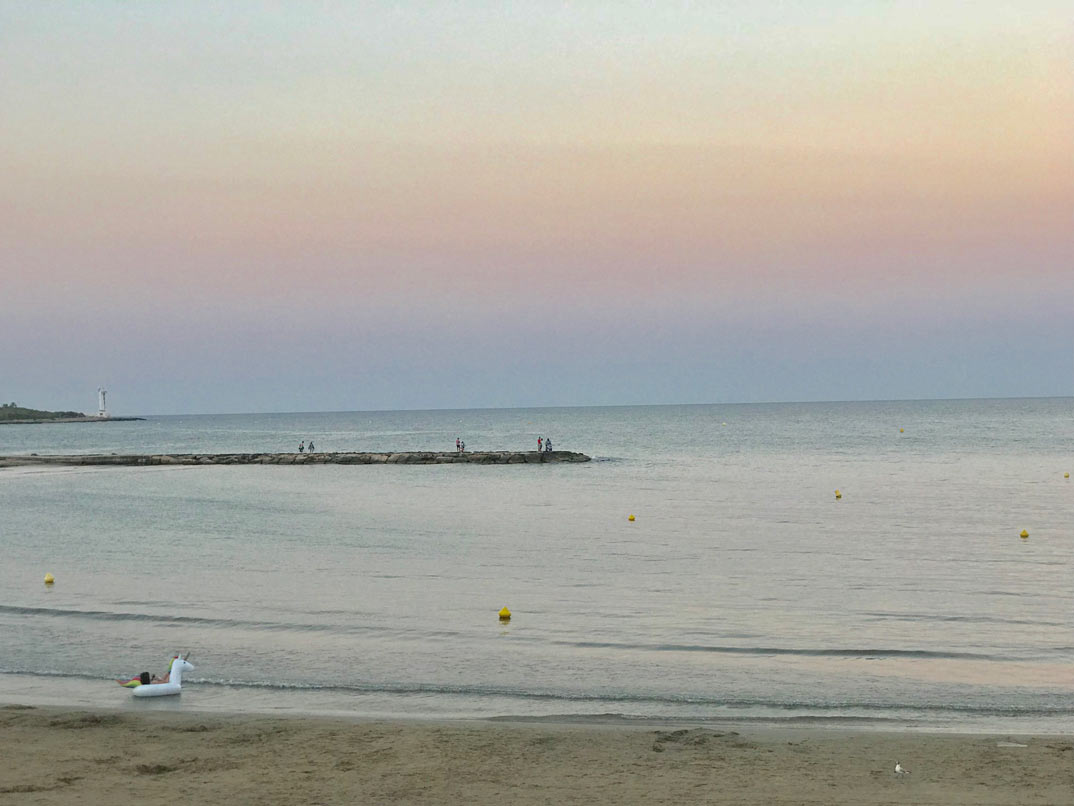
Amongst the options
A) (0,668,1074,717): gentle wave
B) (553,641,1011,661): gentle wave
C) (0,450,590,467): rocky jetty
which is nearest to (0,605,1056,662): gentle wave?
(553,641,1011,661): gentle wave

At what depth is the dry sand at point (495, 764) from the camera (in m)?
9.67

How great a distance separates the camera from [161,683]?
47.0 feet

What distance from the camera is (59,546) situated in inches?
1261

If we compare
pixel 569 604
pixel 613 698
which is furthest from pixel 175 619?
pixel 613 698

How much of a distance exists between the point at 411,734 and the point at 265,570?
15.6 meters

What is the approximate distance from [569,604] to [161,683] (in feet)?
29.1

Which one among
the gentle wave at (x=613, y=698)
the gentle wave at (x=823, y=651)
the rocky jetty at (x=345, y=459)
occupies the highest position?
the rocky jetty at (x=345, y=459)

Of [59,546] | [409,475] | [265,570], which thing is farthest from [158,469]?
[265,570]

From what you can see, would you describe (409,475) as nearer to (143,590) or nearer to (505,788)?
(143,590)

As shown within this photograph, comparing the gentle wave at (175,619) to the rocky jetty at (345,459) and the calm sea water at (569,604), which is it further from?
the rocky jetty at (345,459)

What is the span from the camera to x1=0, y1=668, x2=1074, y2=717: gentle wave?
13.1m

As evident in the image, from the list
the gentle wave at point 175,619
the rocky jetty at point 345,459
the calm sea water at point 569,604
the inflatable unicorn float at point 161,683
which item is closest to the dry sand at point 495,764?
the calm sea water at point 569,604

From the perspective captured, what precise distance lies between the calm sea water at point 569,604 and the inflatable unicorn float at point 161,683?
0.25 meters

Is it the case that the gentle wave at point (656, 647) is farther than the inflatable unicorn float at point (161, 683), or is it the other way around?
the gentle wave at point (656, 647)
